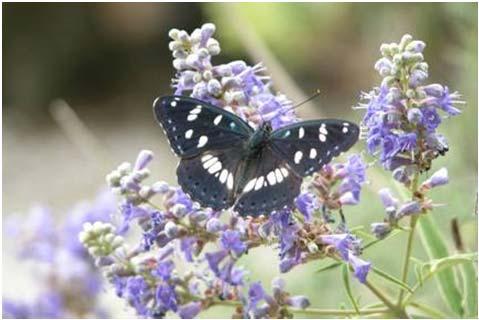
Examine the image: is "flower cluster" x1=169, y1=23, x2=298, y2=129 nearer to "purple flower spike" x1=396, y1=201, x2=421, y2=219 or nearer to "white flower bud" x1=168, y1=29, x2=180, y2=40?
"white flower bud" x1=168, y1=29, x2=180, y2=40

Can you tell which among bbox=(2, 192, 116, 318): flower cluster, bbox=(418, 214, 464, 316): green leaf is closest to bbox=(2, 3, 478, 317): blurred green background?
bbox=(2, 192, 116, 318): flower cluster

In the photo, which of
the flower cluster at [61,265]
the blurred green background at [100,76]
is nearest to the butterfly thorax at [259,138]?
the flower cluster at [61,265]

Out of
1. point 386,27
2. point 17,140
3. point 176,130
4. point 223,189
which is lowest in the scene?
point 223,189

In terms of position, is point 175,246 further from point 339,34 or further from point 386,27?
point 339,34

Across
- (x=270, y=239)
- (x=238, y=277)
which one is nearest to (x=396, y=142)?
(x=270, y=239)

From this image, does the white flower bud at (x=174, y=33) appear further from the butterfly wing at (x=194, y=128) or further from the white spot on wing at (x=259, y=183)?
the white spot on wing at (x=259, y=183)
